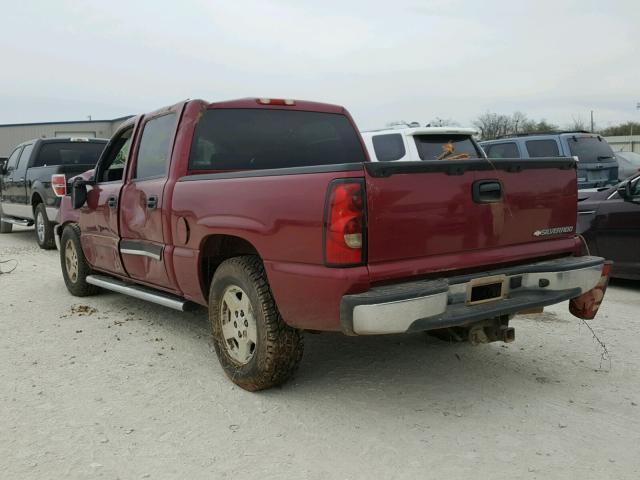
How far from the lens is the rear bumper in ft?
9.89

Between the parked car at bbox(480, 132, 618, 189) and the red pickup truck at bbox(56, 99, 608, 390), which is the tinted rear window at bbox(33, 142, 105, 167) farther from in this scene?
the parked car at bbox(480, 132, 618, 189)

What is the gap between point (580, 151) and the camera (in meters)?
11.3

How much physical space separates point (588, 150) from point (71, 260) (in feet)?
30.9

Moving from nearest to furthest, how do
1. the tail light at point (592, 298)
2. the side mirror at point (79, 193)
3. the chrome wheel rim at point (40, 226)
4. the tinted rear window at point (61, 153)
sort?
the tail light at point (592, 298) → the side mirror at point (79, 193) → the chrome wheel rim at point (40, 226) → the tinted rear window at point (61, 153)

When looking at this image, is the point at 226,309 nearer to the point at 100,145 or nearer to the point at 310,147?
the point at 310,147

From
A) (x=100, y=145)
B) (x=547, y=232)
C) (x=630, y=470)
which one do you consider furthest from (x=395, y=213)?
(x=100, y=145)

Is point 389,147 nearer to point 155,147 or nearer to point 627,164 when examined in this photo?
point 155,147

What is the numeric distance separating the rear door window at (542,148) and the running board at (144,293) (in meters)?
8.46

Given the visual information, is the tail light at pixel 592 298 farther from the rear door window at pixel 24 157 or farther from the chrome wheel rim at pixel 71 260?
the rear door window at pixel 24 157

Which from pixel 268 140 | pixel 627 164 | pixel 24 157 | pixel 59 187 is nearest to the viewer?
pixel 268 140

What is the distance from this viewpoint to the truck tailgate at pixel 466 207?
10.3ft

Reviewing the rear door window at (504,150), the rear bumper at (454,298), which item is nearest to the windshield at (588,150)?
the rear door window at (504,150)

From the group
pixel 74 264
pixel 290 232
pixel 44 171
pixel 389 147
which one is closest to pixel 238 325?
pixel 290 232

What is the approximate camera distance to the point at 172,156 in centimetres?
448
